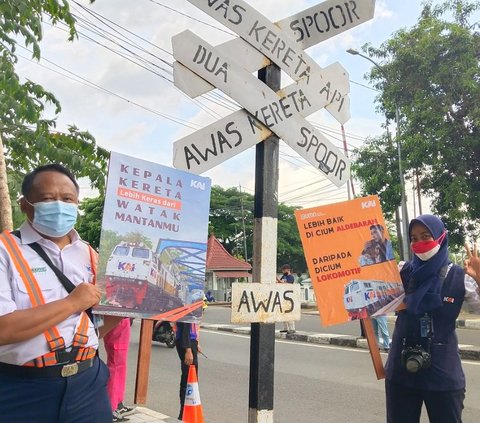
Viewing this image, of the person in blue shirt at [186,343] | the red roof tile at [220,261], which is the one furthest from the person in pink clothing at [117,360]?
the red roof tile at [220,261]

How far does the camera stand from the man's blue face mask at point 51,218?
2.10 m

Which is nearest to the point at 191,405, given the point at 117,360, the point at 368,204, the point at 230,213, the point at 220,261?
the point at 117,360

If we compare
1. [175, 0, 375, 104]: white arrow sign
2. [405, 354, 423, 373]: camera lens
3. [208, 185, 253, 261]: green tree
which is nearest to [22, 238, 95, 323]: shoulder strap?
[175, 0, 375, 104]: white arrow sign

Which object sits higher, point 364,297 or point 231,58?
point 231,58

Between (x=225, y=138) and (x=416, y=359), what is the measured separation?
139 cm

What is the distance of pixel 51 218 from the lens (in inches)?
82.7

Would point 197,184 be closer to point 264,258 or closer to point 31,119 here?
point 264,258

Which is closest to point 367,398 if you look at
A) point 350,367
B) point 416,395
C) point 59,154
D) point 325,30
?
point 350,367

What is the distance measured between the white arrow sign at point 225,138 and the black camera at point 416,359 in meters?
1.27

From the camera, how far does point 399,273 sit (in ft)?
9.62

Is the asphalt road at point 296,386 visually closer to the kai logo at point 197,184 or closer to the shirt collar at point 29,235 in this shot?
the kai logo at point 197,184

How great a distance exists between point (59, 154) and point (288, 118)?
3.12 metres

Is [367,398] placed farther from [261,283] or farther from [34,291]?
[34,291]

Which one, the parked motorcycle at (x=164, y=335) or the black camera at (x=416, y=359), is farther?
the parked motorcycle at (x=164, y=335)
